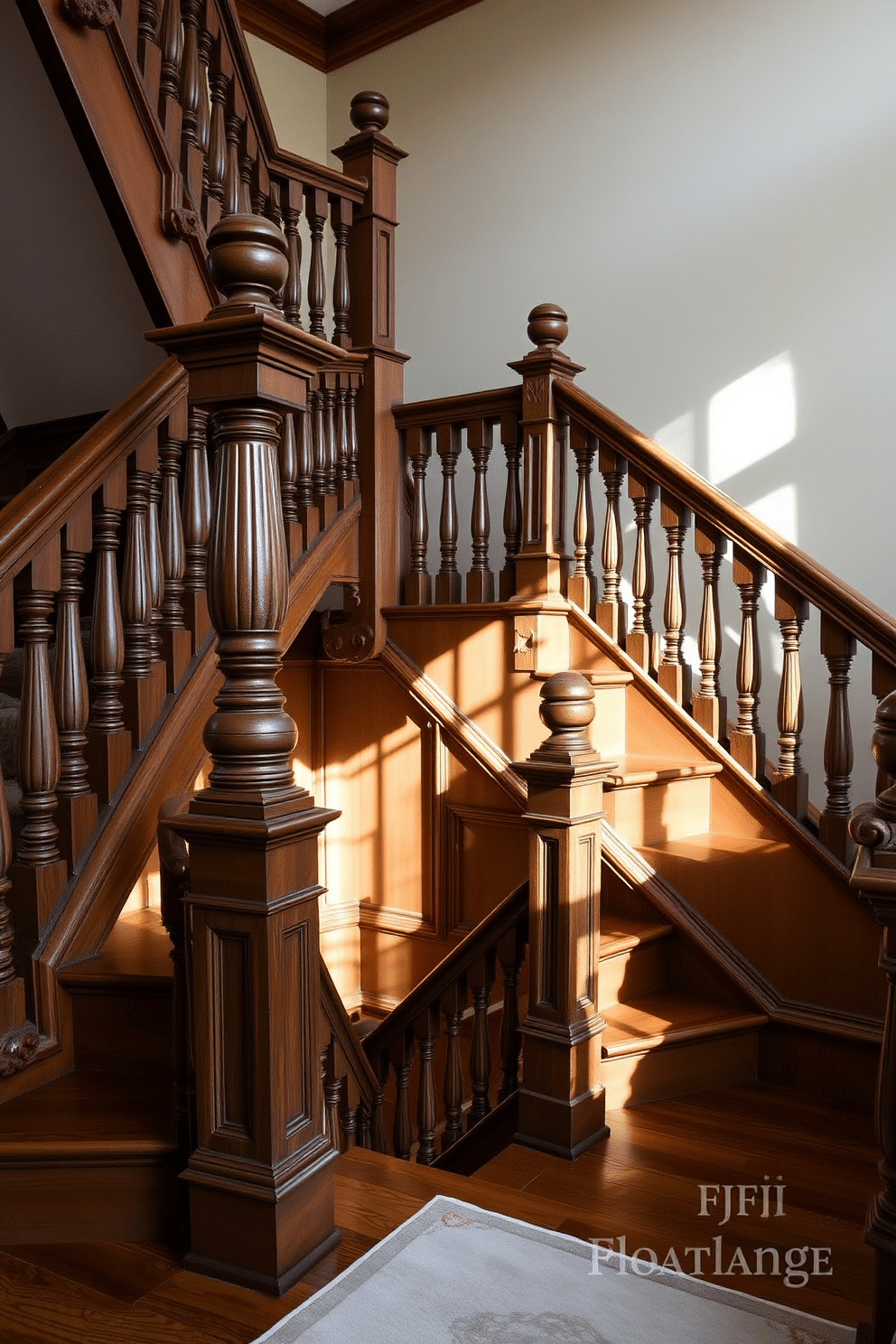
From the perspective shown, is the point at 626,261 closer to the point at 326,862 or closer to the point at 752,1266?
the point at 326,862

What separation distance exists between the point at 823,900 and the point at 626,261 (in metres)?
3.11

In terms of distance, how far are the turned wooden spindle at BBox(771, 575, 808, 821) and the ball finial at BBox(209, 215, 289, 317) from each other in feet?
6.15

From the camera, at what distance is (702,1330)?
6.06 feet

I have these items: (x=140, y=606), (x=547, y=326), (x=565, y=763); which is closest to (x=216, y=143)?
(x=547, y=326)

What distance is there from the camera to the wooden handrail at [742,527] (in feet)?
9.95

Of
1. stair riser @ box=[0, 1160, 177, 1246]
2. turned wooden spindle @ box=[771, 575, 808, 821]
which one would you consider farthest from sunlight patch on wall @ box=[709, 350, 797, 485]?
stair riser @ box=[0, 1160, 177, 1246]

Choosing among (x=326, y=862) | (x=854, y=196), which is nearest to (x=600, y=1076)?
(x=326, y=862)

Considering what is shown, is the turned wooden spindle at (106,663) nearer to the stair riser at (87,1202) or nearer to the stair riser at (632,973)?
the stair riser at (87,1202)

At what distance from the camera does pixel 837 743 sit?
308 cm

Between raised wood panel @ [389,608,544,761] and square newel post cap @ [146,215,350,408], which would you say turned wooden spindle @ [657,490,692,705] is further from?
square newel post cap @ [146,215,350,408]

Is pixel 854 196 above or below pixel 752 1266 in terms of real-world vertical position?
above

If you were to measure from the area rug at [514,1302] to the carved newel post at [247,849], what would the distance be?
14 cm

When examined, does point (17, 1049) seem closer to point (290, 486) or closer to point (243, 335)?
point (243, 335)

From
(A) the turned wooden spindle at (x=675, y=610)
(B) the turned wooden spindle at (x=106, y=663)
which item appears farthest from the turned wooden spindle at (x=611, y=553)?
(B) the turned wooden spindle at (x=106, y=663)
